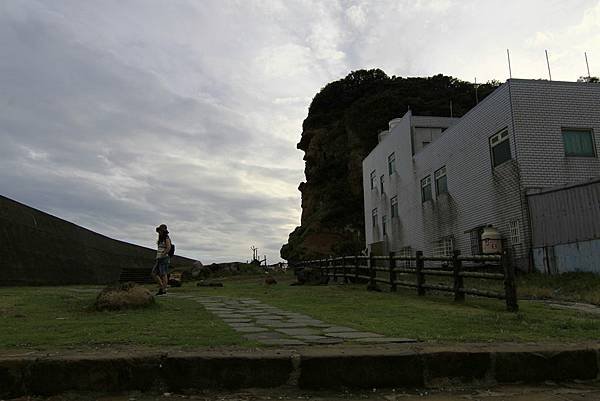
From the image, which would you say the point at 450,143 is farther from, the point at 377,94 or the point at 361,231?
the point at 377,94

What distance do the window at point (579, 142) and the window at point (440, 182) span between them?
6.25 meters

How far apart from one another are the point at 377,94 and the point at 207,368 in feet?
171

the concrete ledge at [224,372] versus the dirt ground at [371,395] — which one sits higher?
the concrete ledge at [224,372]

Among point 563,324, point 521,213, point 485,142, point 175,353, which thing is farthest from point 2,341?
point 485,142

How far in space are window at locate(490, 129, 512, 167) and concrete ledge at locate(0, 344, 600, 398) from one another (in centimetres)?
1523

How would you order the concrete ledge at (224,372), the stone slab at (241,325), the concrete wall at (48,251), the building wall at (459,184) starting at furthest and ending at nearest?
the building wall at (459,184), the concrete wall at (48,251), the stone slab at (241,325), the concrete ledge at (224,372)

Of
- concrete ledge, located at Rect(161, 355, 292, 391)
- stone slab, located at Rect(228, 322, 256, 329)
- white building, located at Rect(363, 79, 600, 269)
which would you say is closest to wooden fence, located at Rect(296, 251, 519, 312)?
white building, located at Rect(363, 79, 600, 269)

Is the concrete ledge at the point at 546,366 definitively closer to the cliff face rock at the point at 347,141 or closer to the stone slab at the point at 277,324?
the stone slab at the point at 277,324

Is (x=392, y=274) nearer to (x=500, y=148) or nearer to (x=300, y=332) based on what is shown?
(x=300, y=332)

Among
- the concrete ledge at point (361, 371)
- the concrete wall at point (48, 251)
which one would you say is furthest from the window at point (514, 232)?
the concrete wall at point (48, 251)

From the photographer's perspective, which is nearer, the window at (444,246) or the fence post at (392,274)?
the fence post at (392,274)

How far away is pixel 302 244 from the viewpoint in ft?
159

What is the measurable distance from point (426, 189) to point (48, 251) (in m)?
18.5

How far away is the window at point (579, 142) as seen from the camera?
56.1 feet
